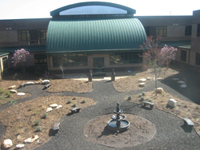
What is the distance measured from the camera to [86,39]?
3000cm

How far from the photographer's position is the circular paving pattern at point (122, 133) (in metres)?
11.8

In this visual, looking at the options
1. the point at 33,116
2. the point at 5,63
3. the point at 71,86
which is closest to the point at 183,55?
the point at 71,86

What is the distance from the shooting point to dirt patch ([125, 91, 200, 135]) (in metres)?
14.5

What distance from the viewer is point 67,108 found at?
17.0m

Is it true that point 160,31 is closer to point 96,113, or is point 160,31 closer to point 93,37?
point 93,37

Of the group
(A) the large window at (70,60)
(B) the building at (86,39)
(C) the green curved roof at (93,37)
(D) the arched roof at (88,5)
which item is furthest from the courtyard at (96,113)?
(D) the arched roof at (88,5)

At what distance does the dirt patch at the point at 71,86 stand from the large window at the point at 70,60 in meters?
5.21

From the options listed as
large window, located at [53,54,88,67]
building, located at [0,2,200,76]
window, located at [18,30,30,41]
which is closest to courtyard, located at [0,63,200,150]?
large window, located at [53,54,88,67]

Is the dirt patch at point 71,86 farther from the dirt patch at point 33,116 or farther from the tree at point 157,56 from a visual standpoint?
the tree at point 157,56

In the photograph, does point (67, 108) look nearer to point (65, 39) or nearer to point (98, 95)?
point (98, 95)

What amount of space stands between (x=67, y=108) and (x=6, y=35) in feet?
82.4

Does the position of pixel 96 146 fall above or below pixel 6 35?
below

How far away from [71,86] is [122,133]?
38.4ft

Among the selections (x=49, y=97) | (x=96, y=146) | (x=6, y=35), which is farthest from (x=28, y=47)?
(x=96, y=146)
